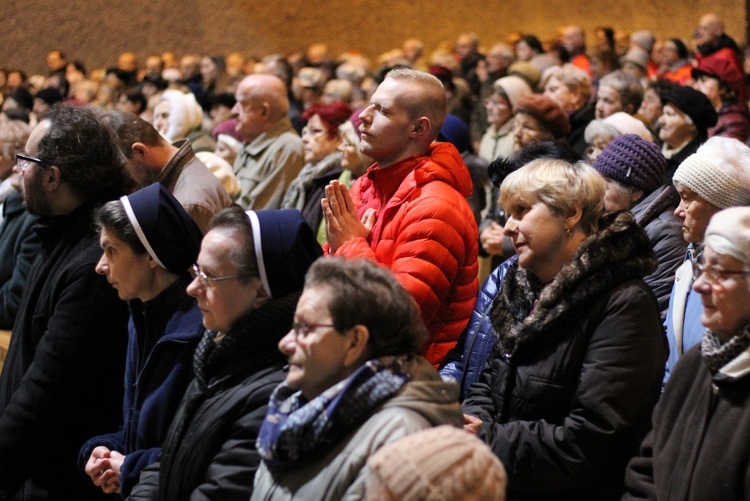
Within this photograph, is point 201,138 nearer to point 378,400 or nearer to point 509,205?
point 509,205

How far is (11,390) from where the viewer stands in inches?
165

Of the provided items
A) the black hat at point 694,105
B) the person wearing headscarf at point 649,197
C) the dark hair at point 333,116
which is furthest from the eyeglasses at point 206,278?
the dark hair at point 333,116

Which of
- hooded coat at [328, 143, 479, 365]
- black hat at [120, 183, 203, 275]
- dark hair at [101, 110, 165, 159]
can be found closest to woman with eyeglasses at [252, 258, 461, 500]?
black hat at [120, 183, 203, 275]

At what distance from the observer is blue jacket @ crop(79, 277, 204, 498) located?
3.43 m

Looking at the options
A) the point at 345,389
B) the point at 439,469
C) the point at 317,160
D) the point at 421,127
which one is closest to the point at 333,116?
the point at 317,160

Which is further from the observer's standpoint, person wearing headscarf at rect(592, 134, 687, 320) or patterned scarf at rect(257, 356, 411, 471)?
person wearing headscarf at rect(592, 134, 687, 320)

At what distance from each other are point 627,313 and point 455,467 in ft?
4.02

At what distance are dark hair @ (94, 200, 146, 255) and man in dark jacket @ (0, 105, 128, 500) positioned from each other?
373 mm

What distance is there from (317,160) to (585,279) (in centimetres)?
406

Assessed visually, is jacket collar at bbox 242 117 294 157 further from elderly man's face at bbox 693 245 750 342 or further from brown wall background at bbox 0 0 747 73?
brown wall background at bbox 0 0 747 73

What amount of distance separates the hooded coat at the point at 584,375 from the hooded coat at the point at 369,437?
2.21 feet

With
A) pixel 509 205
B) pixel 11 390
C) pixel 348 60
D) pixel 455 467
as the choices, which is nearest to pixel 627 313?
Answer: pixel 509 205

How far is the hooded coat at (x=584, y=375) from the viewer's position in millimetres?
3113

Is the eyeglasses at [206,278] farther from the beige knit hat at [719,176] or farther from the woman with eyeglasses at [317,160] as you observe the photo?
the woman with eyeglasses at [317,160]
